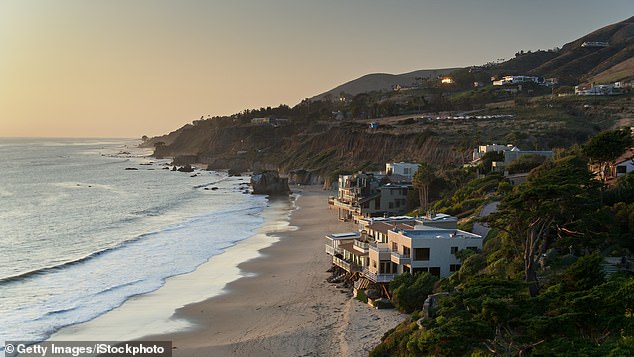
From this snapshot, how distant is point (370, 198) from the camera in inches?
2239

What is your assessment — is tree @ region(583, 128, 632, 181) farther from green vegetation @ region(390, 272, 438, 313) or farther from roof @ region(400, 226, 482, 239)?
green vegetation @ region(390, 272, 438, 313)

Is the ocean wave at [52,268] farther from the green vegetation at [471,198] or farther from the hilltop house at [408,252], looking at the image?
the green vegetation at [471,198]

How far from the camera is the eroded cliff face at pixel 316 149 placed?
331 feet

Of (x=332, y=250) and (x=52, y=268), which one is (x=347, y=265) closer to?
(x=332, y=250)

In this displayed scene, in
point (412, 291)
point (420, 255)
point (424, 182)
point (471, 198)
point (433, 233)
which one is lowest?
point (412, 291)

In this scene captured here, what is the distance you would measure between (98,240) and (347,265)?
85.9ft

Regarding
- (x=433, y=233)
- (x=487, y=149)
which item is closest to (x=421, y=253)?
(x=433, y=233)

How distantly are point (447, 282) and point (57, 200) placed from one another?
69.3m

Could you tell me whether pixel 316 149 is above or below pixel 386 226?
above

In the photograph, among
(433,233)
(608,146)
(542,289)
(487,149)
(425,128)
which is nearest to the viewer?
(542,289)

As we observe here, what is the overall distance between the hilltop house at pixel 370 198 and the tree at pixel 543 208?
31450mm

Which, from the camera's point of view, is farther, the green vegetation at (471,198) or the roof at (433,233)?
the green vegetation at (471,198)

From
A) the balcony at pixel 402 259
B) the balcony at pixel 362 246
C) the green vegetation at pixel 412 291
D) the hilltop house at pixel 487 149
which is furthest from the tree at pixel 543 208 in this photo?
the hilltop house at pixel 487 149

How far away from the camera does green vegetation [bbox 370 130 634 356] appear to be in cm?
1538
